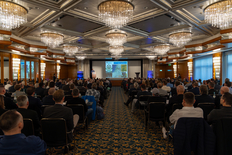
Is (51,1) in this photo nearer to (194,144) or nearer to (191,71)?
(194,144)

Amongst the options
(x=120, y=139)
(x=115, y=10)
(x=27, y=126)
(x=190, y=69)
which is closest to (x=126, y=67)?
(x=190, y=69)

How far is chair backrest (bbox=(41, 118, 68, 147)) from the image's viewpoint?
95.6 inches

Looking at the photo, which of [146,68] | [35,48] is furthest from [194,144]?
[146,68]

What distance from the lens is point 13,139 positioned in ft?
4.78

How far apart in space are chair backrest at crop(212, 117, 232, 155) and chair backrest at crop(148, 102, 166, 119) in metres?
1.91

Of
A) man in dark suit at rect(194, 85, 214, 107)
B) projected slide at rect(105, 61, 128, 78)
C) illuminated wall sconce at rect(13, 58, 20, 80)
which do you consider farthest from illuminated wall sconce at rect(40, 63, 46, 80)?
man in dark suit at rect(194, 85, 214, 107)

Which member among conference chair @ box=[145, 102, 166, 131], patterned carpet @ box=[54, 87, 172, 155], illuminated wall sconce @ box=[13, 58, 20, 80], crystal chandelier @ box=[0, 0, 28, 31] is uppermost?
crystal chandelier @ box=[0, 0, 28, 31]

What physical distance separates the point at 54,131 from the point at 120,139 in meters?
1.91

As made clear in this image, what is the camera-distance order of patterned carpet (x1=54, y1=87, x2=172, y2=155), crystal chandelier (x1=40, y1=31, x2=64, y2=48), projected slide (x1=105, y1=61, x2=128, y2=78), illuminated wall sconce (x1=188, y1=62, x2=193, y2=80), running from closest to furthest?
1. patterned carpet (x1=54, y1=87, x2=172, y2=155)
2. crystal chandelier (x1=40, y1=31, x2=64, y2=48)
3. illuminated wall sconce (x1=188, y1=62, x2=193, y2=80)
4. projected slide (x1=105, y1=61, x2=128, y2=78)

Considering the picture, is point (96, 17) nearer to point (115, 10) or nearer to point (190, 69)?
point (115, 10)

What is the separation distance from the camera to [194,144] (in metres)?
2.16

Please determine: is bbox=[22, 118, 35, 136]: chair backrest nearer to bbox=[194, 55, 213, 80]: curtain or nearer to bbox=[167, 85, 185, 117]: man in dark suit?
bbox=[167, 85, 185, 117]: man in dark suit

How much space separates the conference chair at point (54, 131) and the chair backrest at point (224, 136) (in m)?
2.28

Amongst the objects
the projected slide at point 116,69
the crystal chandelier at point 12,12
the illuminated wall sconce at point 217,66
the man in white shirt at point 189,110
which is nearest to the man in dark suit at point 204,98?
the man in white shirt at point 189,110
